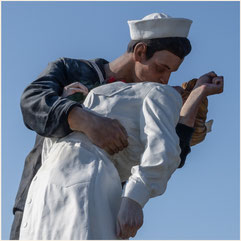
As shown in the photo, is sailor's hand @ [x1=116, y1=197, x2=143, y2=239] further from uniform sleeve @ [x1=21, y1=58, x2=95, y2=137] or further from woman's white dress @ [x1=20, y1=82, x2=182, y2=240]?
uniform sleeve @ [x1=21, y1=58, x2=95, y2=137]

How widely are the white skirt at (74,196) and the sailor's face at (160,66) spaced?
2.61ft

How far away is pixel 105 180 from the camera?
6078mm

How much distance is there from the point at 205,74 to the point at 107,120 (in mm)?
1117

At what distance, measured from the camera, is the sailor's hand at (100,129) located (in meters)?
6.24

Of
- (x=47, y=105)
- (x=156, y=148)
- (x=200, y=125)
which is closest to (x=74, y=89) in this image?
(x=47, y=105)

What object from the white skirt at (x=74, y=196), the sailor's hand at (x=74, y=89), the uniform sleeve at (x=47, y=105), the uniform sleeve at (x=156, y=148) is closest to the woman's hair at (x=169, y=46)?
the uniform sleeve at (x=156, y=148)

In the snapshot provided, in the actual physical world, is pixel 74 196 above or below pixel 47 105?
below

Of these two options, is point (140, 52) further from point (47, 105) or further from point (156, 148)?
point (156, 148)

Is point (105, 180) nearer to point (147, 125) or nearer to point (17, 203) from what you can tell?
point (147, 125)

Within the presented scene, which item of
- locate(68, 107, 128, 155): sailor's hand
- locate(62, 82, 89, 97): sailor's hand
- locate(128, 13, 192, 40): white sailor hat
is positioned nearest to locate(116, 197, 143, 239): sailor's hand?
locate(68, 107, 128, 155): sailor's hand

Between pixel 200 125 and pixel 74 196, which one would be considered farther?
pixel 200 125

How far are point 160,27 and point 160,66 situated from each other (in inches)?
11.5

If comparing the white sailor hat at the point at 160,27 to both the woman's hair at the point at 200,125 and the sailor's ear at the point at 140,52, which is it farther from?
the woman's hair at the point at 200,125

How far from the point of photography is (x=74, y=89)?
670 centimetres
